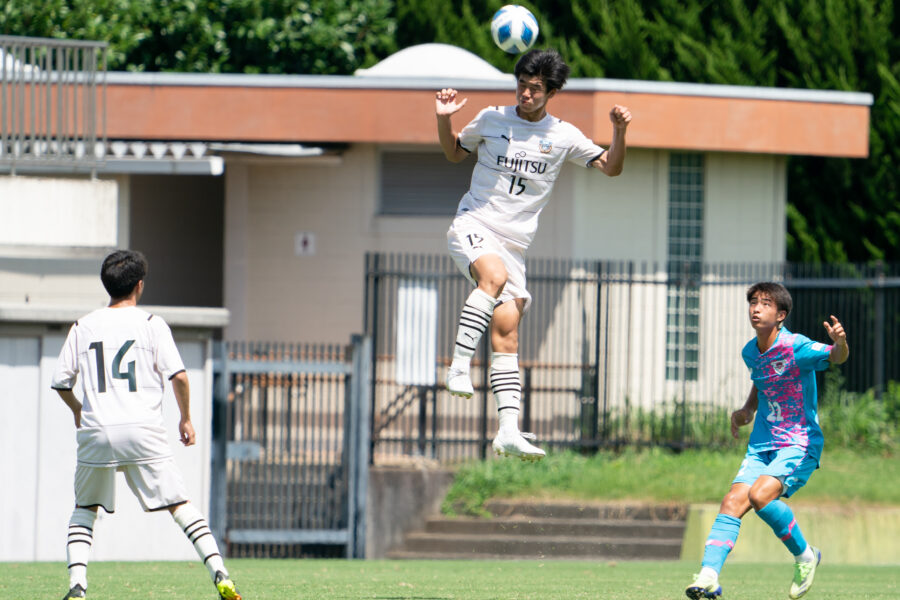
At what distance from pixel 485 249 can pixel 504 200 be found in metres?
0.35

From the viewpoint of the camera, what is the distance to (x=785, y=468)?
8758mm

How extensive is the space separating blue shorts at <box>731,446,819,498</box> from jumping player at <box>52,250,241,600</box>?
327cm

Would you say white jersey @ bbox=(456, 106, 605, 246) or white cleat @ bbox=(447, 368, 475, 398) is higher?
white jersey @ bbox=(456, 106, 605, 246)

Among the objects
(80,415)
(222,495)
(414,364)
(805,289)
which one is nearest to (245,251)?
(414,364)

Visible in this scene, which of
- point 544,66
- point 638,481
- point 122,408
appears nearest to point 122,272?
point 122,408

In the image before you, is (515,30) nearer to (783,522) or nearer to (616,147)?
(616,147)

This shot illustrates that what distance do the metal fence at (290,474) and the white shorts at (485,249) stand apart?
7.27 metres

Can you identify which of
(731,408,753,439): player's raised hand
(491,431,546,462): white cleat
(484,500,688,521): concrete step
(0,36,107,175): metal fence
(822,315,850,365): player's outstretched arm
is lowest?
(484,500,688,521): concrete step

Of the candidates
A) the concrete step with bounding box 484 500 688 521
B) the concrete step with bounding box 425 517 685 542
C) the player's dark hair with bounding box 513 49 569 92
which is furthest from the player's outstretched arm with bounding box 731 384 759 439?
the concrete step with bounding box 484 500 688 521

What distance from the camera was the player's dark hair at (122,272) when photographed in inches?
315

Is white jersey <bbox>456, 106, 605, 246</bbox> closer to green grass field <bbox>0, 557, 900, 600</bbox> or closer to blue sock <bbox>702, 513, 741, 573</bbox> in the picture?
blue sock <bbox>702, 513, 741, 573</bbox>

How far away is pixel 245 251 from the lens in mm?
20578

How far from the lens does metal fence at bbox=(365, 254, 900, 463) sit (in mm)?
18203

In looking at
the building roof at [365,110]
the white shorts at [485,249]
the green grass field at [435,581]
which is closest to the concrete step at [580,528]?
the green grass field at [435,581]
